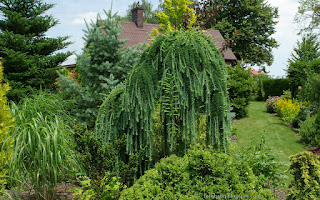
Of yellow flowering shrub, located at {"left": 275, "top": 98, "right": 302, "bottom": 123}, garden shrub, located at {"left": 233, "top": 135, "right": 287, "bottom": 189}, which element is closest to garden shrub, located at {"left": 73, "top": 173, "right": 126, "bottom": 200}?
garden shrub, located at {"left": 233, "top": 135, "right": 287, "bottom": 189}

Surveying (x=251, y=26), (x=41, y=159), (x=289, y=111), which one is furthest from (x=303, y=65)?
(x=251, y=26)

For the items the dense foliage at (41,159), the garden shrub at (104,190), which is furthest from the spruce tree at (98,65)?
the garden shrub at (104,190)

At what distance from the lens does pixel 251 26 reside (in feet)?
96.5

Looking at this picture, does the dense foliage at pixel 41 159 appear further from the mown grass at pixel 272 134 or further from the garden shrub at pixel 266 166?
the mown grass at pixel 272 134

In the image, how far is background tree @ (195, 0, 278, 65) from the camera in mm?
28094

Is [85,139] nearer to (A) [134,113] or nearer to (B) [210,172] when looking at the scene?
(A) [134,113]

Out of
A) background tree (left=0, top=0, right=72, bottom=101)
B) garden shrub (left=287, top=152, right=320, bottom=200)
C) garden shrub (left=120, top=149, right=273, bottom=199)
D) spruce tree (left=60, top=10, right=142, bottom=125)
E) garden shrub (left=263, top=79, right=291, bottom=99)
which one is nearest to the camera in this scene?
garden shrub (left=120, top=149, right=273, bottom=199)

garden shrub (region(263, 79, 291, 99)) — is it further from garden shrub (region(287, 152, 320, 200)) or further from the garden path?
garden shrub (region(287, 152, 320, 200))

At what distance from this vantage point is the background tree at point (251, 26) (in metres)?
28.1

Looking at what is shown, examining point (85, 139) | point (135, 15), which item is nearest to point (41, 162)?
point (85, 139)

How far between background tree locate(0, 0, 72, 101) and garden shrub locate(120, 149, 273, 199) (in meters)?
7.26

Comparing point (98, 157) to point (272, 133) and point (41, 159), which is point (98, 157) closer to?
point (41, 159)

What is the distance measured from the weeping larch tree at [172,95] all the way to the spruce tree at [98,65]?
2077 millimetres

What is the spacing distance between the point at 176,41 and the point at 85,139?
1908 mm
